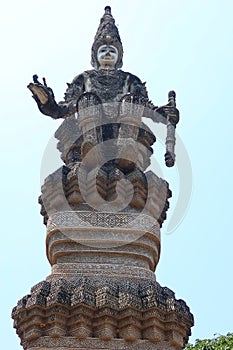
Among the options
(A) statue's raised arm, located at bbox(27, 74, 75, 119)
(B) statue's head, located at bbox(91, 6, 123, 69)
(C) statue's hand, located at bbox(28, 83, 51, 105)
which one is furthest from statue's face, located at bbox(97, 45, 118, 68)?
(C) statue's hand, located at bbox(28, 83, 51, 105)

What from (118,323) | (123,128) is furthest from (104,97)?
(118,323)

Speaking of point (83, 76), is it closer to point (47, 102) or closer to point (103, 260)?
point (47, 102)

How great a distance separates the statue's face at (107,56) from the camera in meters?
8.05

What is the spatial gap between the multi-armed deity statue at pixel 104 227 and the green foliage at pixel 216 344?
22.2 feet

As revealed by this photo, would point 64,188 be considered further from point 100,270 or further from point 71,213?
point 100,270

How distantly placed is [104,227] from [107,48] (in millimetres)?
3025

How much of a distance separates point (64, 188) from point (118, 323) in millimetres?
1626

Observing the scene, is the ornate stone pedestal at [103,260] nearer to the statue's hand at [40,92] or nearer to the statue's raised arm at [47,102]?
the statue's raised arm at [47,102]

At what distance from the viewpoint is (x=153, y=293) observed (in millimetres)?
5512

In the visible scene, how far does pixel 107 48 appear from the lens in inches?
320

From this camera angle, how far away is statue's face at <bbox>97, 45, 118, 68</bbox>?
805cm

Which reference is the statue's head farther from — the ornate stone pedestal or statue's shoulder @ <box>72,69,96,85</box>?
the ornate stone pedestal

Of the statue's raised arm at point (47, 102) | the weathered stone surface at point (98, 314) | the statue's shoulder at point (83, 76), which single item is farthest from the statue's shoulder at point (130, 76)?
the weathered stone surface at point (98, 314)

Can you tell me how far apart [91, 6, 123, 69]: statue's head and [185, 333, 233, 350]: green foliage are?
6906 mm
